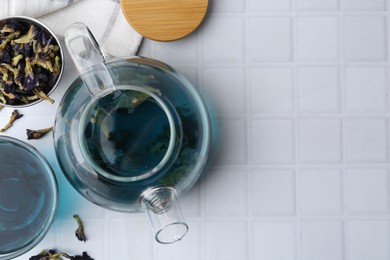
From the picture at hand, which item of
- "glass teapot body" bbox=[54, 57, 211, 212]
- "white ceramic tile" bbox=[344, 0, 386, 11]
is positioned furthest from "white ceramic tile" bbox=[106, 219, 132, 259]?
"white ceramic tile" bbox=[344, 0, 386, 11]

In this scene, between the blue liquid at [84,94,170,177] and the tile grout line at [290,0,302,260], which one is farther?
the tile grout line at [290,0,302,260]

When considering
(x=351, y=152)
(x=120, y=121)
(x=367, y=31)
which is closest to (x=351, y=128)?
(x=351, y=152)

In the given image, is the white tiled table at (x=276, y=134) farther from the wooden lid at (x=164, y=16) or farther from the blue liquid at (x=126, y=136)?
the blue liquid at (x=126, y=136)

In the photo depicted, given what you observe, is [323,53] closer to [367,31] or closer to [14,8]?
[367,31]

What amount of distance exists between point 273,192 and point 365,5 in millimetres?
282

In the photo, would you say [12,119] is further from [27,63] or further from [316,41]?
[316,41]

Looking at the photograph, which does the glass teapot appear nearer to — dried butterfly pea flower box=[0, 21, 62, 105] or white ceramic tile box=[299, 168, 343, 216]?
dried butterfly pea flower box=[0, 21, 62, 105]

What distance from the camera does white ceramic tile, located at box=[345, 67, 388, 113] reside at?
840 mm

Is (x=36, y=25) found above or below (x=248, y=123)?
above

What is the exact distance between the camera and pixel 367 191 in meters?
0.84

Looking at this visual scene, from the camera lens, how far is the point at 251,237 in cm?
84

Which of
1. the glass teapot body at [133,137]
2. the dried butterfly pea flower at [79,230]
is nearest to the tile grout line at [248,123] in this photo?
the glass teapot body at [133,137]

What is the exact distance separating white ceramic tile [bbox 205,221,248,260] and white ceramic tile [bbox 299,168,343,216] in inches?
3.5

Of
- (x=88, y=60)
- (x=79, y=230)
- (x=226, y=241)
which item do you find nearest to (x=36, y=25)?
(x=88, y=60)
